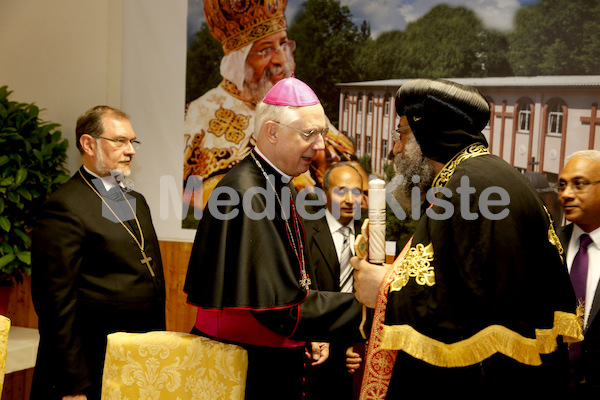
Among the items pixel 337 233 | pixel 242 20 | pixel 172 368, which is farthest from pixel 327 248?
pixel 242 20

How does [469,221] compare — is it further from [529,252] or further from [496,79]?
[496,79]

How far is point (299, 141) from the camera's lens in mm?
2281

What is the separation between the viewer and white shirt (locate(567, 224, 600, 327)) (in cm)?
266

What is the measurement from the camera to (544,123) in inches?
139

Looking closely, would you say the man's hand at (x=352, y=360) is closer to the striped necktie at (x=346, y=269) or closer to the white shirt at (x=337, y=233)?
the striped necktie at (x=346, y=269)

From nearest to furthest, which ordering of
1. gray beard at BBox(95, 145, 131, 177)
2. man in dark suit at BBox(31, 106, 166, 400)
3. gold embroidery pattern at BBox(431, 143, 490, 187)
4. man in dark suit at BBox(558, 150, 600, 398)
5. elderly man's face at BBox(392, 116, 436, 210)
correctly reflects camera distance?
1. gold embroidery pattern at BBox(431, 143, 490, 187)
2. elderly man's face at BBox(392, 116, 436, 210)
3. man in dark suit at BBox(558, 150, 600, 398)
4. man in dark suit at BBox(31, 106, 166, 400)
5. gray beard at BBox(95, 145, 131, 177)

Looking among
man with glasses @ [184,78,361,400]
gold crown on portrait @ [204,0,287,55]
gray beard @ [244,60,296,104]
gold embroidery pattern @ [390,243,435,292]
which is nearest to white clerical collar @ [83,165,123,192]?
man with glasses @ [184,78,361,400]

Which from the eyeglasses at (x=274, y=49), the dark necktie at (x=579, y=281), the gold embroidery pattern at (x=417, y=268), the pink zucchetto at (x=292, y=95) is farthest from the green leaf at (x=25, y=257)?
the dark necktie at (x=579, y=281)

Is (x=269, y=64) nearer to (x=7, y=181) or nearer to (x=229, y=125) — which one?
(x=229, y=125)

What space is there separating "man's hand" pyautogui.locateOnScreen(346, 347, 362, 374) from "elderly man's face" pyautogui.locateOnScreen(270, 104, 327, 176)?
134 centimetres

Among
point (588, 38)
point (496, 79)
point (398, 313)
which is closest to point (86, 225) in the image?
point (398, 313)

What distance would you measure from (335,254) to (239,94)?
169cm

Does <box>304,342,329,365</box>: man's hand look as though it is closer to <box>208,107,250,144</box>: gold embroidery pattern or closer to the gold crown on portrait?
<box>208,107,250,144</box>: gold embroidery pattern

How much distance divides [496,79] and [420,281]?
2371 millimetres
